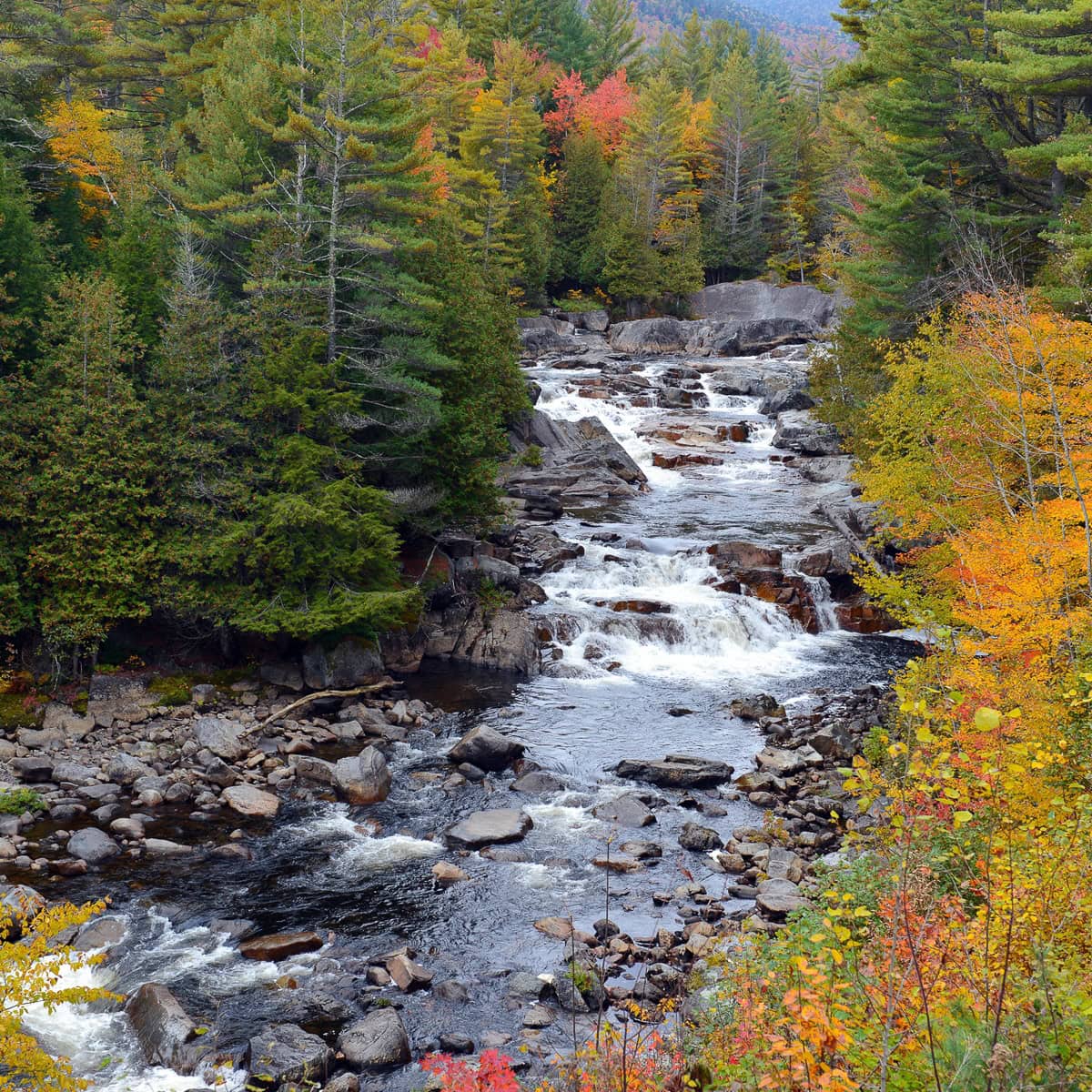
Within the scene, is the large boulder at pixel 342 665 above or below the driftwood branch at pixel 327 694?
above

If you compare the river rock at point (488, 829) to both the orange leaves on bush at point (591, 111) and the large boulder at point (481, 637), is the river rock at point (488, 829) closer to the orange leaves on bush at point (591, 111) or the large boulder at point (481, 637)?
the large boulder at point (481, 637)

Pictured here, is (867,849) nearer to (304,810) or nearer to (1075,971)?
(1075,971)

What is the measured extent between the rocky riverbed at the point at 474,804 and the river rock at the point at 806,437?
7463mm

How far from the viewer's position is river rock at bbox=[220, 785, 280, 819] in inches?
647

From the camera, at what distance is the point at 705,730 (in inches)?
797

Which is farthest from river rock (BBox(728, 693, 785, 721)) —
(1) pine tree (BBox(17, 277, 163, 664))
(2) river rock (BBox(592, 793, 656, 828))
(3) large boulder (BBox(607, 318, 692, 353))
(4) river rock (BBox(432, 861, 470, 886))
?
(3) large boulder (BBox(607, 318, 692, 353))

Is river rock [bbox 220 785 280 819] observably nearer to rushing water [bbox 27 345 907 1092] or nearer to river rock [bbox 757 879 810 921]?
rushing water [bbox 27 345 907 1092]

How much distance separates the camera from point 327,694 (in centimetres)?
2094

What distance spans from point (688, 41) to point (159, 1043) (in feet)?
313

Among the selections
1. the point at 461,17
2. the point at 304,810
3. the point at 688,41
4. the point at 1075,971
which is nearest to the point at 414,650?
the point at 304,810

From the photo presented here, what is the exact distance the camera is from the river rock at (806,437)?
3947cm

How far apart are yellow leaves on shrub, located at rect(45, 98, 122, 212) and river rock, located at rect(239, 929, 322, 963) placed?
875 inches

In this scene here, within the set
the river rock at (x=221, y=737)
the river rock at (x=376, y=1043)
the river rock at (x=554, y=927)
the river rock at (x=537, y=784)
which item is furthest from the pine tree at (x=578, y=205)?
the river rock at (x=376, y=1043)

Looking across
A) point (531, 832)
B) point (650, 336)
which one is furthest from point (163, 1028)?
point (650, 336)
